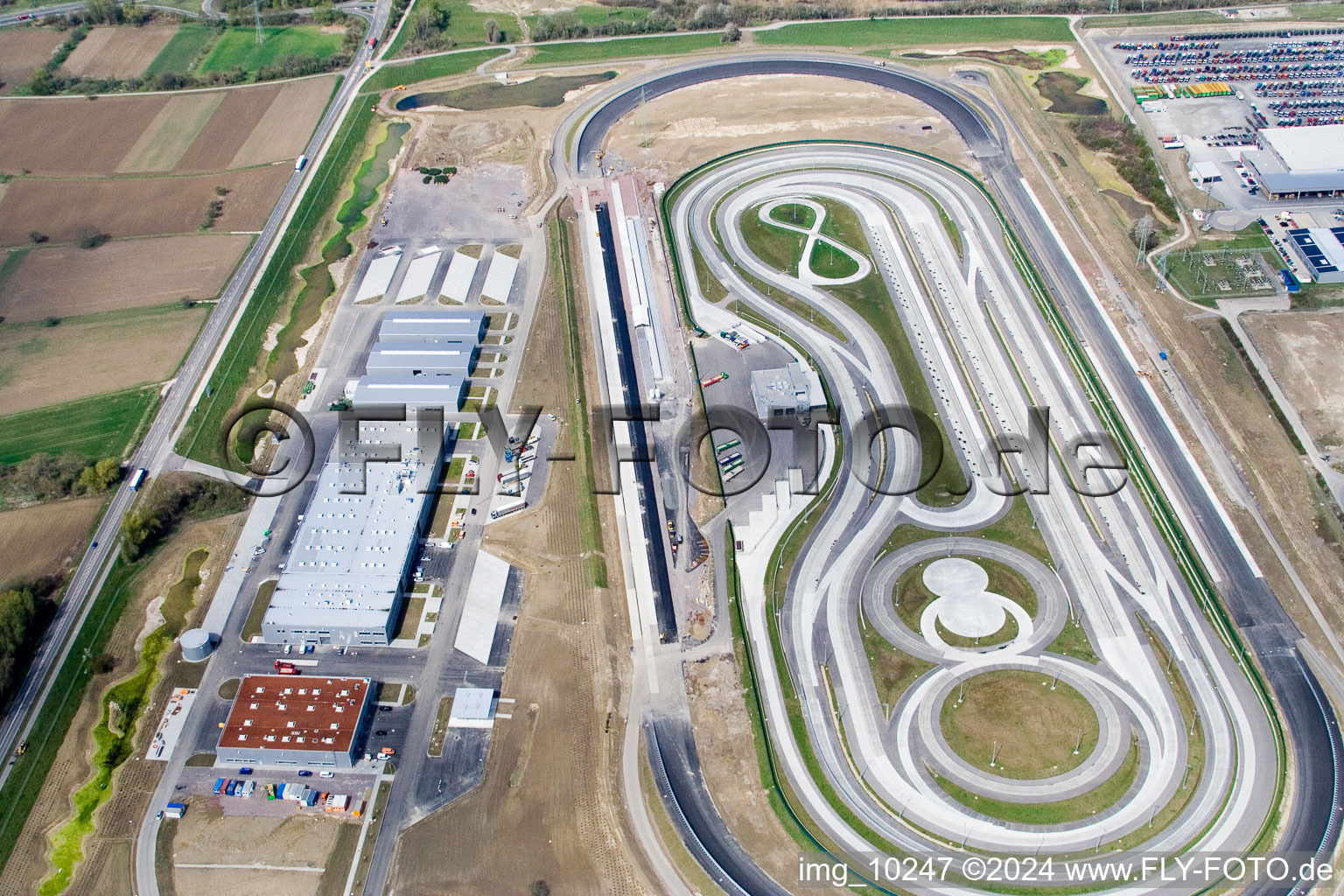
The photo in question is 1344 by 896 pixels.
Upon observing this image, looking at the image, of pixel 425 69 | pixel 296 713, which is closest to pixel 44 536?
pixel 296 713

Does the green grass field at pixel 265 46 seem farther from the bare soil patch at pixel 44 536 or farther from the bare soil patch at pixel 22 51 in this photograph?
the bare soil patch at pixel 44 536

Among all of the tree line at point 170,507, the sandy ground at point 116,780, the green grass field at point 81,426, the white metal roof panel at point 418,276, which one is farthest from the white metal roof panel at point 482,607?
the white metal roof panel at point 418,276

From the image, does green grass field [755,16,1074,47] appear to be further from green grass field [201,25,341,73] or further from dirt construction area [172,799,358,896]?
dirt construction area [172,799,358,896]

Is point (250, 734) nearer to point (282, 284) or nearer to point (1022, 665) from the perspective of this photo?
point (1022, 665)

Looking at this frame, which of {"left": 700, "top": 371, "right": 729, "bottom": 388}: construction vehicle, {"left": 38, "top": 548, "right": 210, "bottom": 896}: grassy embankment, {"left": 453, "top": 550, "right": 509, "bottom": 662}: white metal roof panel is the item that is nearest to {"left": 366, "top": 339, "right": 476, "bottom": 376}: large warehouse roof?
{"left": 700, "top": 371, "right": 729, "bottom": 388}: construction vehicle

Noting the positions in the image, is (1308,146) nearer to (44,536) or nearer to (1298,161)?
(1298,161)
